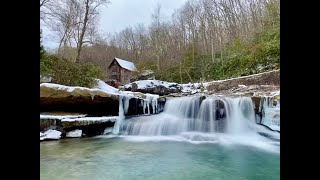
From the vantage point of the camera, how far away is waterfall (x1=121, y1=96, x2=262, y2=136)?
22.3 ft

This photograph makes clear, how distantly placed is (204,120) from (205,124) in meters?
0.13

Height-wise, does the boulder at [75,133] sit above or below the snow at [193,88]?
below

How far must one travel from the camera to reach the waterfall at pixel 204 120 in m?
6.81

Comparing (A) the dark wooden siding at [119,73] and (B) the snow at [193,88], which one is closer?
(B) the snow at [193,88]

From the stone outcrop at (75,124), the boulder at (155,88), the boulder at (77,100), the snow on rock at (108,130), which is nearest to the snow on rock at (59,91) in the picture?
the boulder at (77,100)

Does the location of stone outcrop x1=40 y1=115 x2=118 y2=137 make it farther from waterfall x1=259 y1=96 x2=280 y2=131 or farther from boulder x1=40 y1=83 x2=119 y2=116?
waterfall x1=259 y1=96 x2=280 y2=131

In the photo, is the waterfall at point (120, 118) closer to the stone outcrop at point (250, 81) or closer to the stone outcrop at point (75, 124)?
the stone outcrop at point (75, 124)

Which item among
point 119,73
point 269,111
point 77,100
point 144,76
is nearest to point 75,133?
point 77,100

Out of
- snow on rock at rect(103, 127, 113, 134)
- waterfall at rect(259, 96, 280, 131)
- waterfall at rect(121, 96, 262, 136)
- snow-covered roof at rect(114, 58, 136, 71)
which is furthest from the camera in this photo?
snow-covered roof at rect(114, 58, 136, 71)

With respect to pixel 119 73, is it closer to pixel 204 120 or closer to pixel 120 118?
pixel 120 118

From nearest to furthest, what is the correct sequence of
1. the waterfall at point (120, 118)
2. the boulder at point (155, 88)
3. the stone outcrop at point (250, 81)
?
the waterfall at point (120, 118) → the stone outcrop at point (250, 81) → the boulder at point (155, 88)

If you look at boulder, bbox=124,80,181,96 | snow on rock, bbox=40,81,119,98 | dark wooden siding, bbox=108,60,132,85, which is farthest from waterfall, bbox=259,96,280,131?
dark wooden siding, bbox=108,60,132,85

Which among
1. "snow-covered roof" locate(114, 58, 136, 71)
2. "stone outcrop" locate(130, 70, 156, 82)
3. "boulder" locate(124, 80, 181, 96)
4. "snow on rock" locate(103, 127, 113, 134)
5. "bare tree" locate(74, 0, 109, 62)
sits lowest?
"snow on rock" locate(103, 127, 113, 134)
